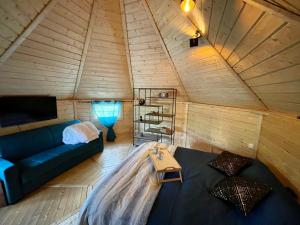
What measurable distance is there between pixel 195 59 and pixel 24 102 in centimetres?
312

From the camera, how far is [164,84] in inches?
139

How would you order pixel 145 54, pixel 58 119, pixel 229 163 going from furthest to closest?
pixel 58 119 < pixel 145 54 < pixel 229 163

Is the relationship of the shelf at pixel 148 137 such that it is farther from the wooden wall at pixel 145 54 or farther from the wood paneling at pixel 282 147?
the wood paneling at pixel 282 147

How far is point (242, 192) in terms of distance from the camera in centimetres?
125

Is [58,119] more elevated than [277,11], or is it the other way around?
[277,11]

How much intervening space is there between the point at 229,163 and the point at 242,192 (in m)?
0.55

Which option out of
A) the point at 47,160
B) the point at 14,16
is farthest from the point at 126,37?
the point at 47,160

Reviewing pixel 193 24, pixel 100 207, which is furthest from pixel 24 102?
pixel 193 24

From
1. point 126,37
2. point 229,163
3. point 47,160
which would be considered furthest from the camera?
point 126,37

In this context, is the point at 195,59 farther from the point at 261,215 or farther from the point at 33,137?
the point at 33,137

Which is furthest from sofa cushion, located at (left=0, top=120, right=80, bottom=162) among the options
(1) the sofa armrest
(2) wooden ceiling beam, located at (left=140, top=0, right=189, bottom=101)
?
(2) wooden ceiling beam, located at (left=140, top=0, right=189, bottom=101)

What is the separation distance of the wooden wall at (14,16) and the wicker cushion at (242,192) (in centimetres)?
276

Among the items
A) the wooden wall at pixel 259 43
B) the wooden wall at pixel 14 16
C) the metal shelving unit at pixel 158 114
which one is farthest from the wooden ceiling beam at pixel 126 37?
the wooden wall at pixel 259 43

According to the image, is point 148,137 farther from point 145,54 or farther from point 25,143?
point 25,143
